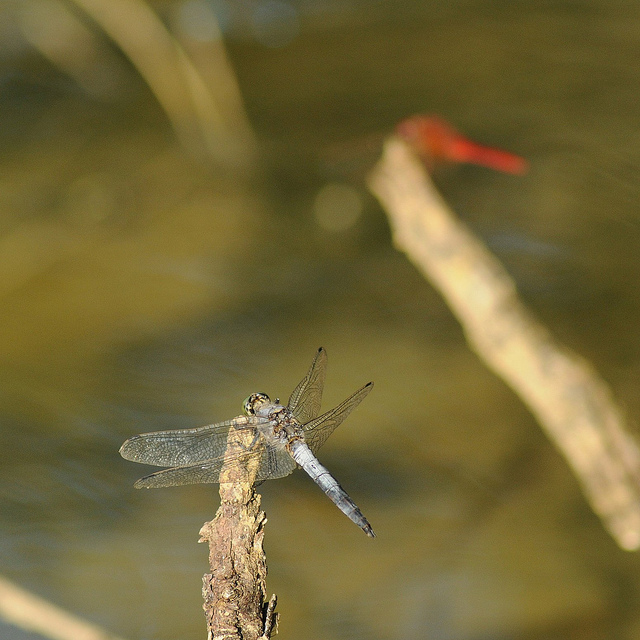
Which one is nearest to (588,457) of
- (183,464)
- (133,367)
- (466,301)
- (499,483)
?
(499,483)

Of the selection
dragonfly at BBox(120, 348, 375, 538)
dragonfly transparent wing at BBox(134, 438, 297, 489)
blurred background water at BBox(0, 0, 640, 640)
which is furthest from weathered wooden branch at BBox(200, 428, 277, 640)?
blurred background water at BBox(0, 0, 640, 640)

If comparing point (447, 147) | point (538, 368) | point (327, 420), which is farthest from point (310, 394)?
point (447, 147)

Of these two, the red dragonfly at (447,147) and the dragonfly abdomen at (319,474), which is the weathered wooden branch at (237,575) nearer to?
the dragonfly abdomen at (319,474)

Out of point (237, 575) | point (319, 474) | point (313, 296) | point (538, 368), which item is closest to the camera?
point (237, 575)

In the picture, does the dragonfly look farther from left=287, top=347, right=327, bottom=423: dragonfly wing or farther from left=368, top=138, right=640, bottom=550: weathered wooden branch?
left=368, top=138, right=640, bottom=550: weathered wooden branch

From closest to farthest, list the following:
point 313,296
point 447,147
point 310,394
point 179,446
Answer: point 179,446, point 310,394, point 313,296, point 447,147

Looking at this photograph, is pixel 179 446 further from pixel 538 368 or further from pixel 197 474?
pixel 538 368
